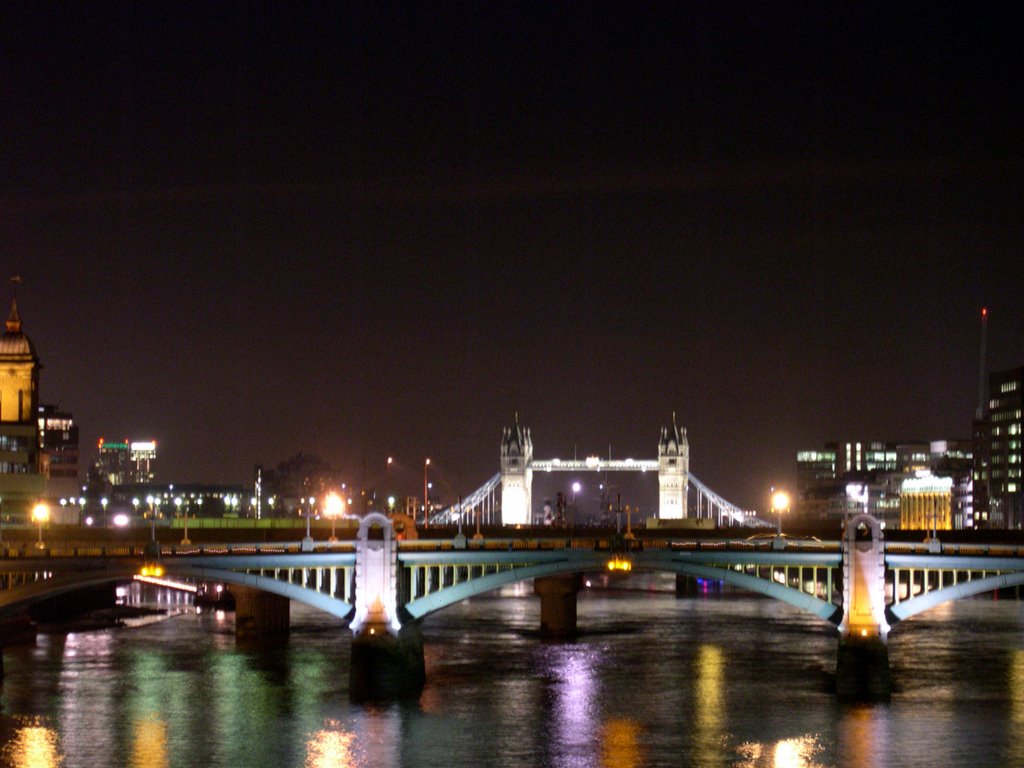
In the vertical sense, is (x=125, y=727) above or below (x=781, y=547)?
below

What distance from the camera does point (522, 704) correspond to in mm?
80938

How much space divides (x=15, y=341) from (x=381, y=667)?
93599 mm

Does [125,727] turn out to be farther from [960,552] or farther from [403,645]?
[960,552]

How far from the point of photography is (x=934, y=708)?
78.6m

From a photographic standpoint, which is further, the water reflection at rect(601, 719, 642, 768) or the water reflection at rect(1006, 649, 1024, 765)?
the water reflection at rect(1006, 649, 1024, 765)

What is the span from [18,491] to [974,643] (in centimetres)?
8150

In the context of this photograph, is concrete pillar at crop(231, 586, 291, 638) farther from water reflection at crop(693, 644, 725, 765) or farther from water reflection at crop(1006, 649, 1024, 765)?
water reflection at crop(1006, 649, 1024, 765)

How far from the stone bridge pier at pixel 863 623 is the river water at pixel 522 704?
63.3 inches

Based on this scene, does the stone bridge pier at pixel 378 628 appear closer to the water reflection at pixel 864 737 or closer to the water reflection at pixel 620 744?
the water reflection at pixel 620 744

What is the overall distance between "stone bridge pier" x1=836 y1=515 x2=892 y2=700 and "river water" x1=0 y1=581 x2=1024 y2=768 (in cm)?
161

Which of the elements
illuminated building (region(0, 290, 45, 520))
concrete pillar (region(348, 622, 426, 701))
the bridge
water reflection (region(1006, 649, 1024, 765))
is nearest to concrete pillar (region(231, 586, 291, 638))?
the bridge

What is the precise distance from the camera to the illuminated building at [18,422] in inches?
6019

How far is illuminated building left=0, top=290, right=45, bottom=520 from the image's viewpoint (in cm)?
15288

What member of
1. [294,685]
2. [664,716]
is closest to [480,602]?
[294,685]
